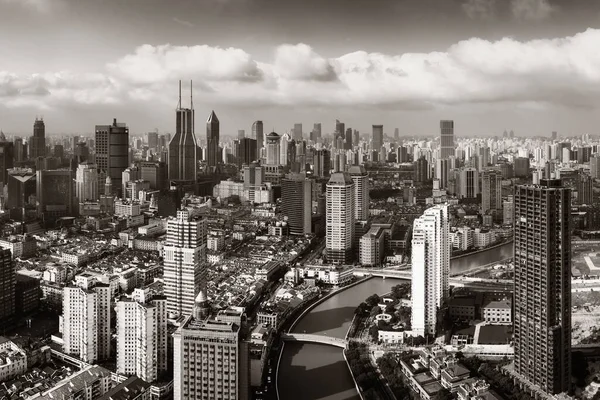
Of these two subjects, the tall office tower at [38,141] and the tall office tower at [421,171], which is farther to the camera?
the tall office tower at [421,171]

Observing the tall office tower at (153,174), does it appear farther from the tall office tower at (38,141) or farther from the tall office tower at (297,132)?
the tall office tower at (297,132)

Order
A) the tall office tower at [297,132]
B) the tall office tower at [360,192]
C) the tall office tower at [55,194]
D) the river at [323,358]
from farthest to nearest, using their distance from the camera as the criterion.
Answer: the tall office tower at [55,194]
the tall office tower at [360,192]
the tall office tower at [297,132]
the river at [323,358]

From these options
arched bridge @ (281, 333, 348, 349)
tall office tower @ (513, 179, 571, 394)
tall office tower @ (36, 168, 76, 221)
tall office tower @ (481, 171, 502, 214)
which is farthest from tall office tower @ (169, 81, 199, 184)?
tall office tower @ (513, 179, 571, 394)

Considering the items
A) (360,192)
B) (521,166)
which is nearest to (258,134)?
(360,192)

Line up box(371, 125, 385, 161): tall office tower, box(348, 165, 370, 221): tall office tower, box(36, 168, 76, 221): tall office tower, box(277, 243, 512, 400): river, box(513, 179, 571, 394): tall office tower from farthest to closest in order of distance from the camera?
1. box(36, 168, 76, 221): tall office tower
2. box(348, 165, 370, 221): tall office tower
3. box(371, 125, 385, 161): tall office tower
4. box(277, 243, 512, 400): river
5. box(513, 179, 571, 394): tall office tower

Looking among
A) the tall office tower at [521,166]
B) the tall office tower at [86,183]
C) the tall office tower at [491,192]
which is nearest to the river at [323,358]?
the tall office tower at [521,166]

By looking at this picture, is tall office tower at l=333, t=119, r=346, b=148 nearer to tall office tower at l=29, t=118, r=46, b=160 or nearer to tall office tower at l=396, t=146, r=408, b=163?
tall office tower at l=396, t=146, r=408, b=163

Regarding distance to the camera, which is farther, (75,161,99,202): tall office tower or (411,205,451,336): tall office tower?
(75,161,99,202): tall office tower
